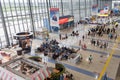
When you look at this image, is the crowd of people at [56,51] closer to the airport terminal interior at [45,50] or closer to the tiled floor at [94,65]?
the airport terminal interior at [45,50]

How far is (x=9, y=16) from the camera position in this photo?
24.4 meters

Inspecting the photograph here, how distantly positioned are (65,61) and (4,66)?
13.2 m

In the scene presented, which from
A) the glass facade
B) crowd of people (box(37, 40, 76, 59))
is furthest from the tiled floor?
the glass facade

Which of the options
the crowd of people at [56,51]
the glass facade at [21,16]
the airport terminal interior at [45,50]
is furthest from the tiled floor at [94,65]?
the glass facade at [21,16]

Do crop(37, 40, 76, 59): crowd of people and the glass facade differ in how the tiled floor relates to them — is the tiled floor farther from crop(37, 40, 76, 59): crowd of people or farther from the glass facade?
the glass facade

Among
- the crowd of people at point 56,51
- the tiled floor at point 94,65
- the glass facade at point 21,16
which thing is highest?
the glass facade at point 21,16

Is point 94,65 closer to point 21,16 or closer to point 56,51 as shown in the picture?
point 56,51

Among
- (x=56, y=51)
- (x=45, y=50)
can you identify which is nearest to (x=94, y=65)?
(x=56, y=51)

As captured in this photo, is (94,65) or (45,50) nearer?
(94,65)

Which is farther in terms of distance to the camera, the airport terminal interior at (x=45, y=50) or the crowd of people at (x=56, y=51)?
the crowd of people at (x=56, y=51)

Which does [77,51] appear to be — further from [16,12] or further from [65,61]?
[16,12]

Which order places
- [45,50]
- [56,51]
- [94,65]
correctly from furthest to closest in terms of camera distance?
[45,50]
[56,51]
[94,65]

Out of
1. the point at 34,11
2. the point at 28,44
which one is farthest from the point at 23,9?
the point at 28,44

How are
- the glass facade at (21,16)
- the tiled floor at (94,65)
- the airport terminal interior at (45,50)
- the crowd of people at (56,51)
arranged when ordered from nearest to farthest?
the airport terminal interior at (45,50), the tiled floor at (94,65), the crowd of people at (56,51), the glass facade at (21,16)
